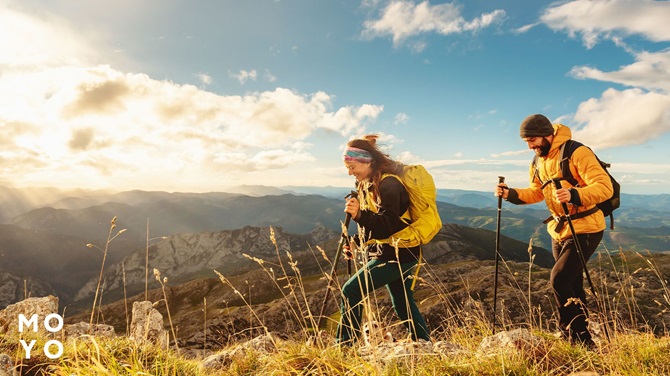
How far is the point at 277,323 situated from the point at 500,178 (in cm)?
4554

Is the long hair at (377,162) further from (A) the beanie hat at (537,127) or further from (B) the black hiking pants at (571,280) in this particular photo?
(B) the black hiking pants at (571,280)

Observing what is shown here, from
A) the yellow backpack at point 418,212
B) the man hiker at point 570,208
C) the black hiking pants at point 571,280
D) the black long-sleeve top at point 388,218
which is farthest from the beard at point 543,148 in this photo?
the black long-sleeve top at point 388,218

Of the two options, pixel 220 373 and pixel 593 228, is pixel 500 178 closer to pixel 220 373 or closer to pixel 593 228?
pixel 593 228

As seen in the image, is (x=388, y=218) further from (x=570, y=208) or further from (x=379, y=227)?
(x=570, y=208)

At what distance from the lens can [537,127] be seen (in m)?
5.65

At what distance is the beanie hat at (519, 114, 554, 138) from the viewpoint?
5.62 m

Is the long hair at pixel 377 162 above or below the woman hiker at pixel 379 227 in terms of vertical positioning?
above

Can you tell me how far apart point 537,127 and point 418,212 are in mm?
2403

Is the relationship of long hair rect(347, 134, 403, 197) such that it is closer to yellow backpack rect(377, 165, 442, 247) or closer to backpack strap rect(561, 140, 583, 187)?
yellow backpack rect(377, 165, 442, 247)

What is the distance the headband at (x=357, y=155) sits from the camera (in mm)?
5398

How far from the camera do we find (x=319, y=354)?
3.43 meters

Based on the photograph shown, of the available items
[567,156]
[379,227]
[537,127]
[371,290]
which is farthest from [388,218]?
[567,156]

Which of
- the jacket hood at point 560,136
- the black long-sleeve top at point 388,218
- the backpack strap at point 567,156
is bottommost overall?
the black long-sleeve top at point 388,218

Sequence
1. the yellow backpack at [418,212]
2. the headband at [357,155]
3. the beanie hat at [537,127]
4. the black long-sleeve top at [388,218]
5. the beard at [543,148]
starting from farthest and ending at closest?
1. the beard at [543,148]
2. the beanie hat at [537,127]
3. the headband at [357,155]
4. the yellow backpack at [418,212]
5. the black long-sleeve top at [388,218]
